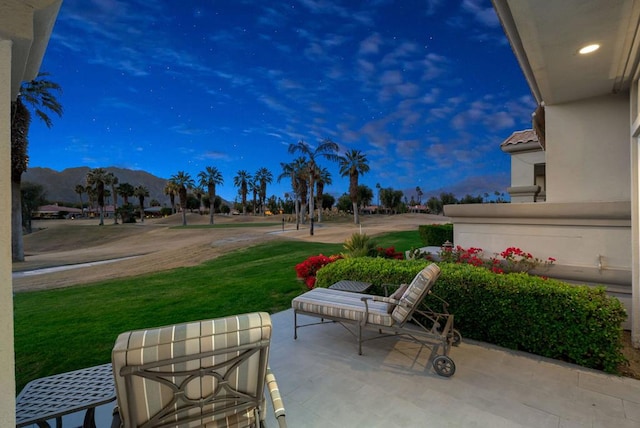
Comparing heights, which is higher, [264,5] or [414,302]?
[264,5]

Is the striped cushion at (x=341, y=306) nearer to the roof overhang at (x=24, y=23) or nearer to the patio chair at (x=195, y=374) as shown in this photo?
the patio chair at (x=195, y=374)

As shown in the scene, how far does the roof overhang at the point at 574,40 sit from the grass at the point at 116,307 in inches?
239

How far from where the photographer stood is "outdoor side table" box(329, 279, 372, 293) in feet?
15.9

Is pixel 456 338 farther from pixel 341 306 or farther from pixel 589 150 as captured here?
pixel 589 150

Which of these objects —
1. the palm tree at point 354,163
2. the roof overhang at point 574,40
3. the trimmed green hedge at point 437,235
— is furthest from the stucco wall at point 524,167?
the palm tree at point 354,163

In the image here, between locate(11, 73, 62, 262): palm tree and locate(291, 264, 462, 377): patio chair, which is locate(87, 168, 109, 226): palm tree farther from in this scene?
locate(291, 264, 462, 377): patio chair

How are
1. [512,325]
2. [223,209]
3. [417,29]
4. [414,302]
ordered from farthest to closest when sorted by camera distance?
Answer: [223,209] < [417,29] < [512,325] < [414,302]

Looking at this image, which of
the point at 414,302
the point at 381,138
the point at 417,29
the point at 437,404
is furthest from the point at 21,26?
the point at 381,138

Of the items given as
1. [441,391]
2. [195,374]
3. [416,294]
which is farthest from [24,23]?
[441,391]

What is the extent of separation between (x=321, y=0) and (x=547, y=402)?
85.9ft

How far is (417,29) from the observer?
1080 inches

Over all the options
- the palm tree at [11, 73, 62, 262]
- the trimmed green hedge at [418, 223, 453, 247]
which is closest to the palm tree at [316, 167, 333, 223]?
the palm tree at [11, 73, 62, 262]

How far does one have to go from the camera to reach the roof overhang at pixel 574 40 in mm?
3236

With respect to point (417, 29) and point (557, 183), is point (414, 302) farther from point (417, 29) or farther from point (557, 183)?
point (417, 29)
